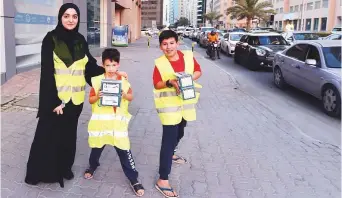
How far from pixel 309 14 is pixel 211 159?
66.8 meters

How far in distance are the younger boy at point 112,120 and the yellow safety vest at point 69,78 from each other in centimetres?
18

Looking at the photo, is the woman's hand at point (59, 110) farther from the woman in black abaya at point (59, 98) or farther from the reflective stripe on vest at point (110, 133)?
the reflective stripe on vest at point (110, 133)

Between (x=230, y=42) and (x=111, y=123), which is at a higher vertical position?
(x=230, y=42)

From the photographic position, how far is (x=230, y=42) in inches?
816

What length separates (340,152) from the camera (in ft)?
16.7

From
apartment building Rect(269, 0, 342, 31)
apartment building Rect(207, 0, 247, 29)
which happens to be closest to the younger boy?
apartment building Rect(269, 0, 342, 31)

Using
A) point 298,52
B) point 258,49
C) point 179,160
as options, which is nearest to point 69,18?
point 179,160

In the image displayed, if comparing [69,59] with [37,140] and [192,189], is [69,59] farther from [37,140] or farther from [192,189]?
[192,189]

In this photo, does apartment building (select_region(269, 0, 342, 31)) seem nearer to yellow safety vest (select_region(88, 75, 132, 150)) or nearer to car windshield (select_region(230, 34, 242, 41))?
car windshield (select_region(230, 34, 242, 41))

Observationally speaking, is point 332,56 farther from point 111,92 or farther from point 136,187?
point 111,92

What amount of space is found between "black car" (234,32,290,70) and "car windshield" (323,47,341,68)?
18.1 ft

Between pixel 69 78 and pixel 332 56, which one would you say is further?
pixel 332 56

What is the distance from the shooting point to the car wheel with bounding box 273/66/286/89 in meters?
9.84

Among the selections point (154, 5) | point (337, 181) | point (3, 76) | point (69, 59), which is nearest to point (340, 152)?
point (337, 181)
